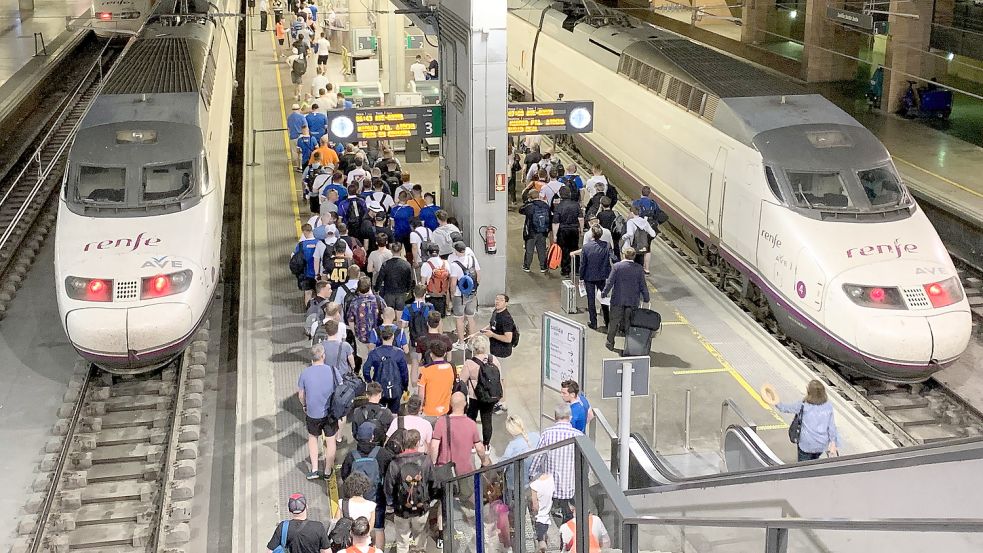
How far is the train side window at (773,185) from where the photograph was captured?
47.1ft

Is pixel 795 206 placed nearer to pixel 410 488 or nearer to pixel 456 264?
pixel 456 264

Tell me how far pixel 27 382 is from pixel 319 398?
5197 millimetres

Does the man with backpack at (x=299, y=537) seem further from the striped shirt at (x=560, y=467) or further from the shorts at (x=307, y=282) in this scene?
the shorts at (x=307, y=282)

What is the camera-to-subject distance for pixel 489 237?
625 inches

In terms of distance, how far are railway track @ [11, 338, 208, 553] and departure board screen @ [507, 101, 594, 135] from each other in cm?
561

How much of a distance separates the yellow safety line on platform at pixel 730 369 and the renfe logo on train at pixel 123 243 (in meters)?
6.96

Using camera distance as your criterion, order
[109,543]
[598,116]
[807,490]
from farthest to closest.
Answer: [598,116] < [109,543] < [807,490]

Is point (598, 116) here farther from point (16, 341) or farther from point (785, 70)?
point (785, 70)

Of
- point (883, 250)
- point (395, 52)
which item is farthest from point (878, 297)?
point (395, 52)

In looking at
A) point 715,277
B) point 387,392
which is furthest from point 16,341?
point 715,277

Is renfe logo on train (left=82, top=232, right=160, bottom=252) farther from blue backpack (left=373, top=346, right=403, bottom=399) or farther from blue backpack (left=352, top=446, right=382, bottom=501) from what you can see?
blue backpack (left=352, top=446, right=382, bottom=501)

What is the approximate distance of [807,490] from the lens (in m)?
4.66

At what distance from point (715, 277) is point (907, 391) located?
4.16m

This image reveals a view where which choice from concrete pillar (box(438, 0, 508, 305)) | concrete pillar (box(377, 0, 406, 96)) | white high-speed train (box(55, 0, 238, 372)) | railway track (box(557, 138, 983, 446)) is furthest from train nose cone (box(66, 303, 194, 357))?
concrete pillar (box(377, 0, 406, 96))
